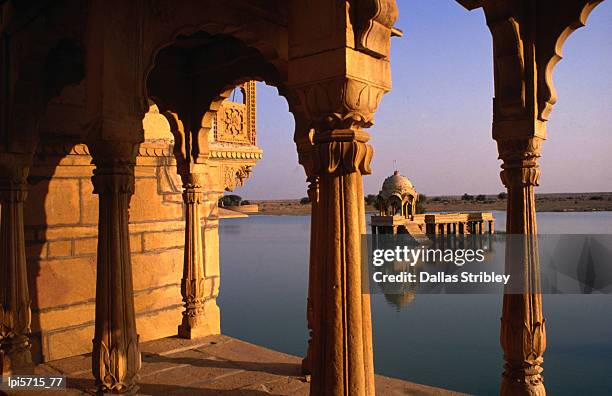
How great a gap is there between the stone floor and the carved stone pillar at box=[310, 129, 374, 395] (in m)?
2.67

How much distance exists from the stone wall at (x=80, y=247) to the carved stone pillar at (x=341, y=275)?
4829 millimetres

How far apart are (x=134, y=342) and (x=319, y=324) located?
6.12 feet

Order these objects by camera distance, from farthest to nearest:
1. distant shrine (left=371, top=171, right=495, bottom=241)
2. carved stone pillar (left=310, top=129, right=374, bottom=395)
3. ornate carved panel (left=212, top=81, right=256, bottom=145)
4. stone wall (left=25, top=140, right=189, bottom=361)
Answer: distant shrine (left=371, top=171, right=495, bottom=241) < ornate carved panel (left=212, top=81, right=256, bottom=145) < stone wall (left=25, top=140, right=189, bottom=361) < carved stone pillar (left=310, top=129, right=374, bottom=395)

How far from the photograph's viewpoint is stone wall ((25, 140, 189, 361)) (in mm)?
5969

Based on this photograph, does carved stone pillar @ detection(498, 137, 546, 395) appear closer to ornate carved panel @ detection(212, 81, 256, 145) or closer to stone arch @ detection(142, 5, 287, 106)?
stone arch @ detection(142, 5, 287, 106)

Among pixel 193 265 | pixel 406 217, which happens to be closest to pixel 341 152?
pixel 193 265

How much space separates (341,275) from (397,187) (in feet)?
115

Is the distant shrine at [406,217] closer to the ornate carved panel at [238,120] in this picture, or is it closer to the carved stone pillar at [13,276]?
the ornate carved panel at [238,120]

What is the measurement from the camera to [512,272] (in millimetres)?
3811

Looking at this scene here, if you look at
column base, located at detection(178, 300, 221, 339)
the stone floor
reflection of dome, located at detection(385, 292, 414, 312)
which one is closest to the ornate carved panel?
column base, located at detection(178, 300, 221, 339)

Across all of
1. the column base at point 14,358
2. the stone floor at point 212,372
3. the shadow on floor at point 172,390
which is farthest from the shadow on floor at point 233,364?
the column base at point 14,358

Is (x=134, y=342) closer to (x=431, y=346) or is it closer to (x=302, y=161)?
(x=302, y=161)

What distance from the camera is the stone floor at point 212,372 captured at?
16.2 ft

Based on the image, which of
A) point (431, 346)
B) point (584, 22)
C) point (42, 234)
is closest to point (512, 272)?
point (584, 22)
